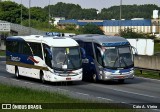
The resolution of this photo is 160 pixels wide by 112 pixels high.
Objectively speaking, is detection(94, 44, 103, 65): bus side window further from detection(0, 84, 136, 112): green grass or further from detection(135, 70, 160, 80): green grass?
detection(0, 84, 136, 112): green grass

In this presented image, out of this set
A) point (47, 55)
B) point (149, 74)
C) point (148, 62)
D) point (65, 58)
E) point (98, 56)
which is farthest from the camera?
point (148, 62)

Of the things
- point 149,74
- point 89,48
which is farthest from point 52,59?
point 149,74

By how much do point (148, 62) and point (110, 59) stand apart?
11286 mm

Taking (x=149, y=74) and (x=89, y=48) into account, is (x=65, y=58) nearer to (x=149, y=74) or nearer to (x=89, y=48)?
(x=89, y=48)

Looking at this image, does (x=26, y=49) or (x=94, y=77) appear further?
(x=26, y=49)

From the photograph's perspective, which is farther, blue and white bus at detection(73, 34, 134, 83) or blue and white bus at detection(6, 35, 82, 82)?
blue and white bus at detection(73, 34, 134, 83)

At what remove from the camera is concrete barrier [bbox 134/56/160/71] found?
41.4 meters

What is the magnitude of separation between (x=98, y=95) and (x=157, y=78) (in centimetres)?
1254

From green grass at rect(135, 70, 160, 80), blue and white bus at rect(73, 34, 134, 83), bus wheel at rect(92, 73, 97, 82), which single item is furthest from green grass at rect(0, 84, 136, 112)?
green grass at rect(135, 70, 160, 80)

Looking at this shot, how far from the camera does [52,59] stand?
31.1 meters

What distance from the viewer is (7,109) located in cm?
1658

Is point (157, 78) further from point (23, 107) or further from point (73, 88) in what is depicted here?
point (23, 107)

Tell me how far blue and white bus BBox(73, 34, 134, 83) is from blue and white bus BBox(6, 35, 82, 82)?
1.38m

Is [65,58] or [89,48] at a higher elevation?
[89,48]
